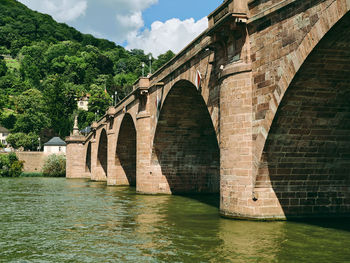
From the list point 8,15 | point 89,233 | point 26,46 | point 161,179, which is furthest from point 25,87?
point 89,233

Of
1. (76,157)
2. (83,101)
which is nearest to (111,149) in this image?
(76,157)

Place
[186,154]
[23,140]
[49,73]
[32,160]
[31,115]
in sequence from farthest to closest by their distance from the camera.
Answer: [49,73] → [31,115] → [23,140] → [32,160] → [186,154]

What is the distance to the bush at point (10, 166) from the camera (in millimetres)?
A: 71125

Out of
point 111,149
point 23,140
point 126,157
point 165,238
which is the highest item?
point 23,140

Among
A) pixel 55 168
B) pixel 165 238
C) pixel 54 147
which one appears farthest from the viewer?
pixel 54 147

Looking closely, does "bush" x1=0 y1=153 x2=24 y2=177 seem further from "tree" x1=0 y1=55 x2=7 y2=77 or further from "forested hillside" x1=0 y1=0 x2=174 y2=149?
"tree" x1=0 y1=55 x2=7 y2=77

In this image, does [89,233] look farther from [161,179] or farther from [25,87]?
[25,87]

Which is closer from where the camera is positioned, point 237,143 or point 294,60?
point 294,60

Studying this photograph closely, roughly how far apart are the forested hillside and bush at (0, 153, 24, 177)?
15.6 m

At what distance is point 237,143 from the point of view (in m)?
14.4

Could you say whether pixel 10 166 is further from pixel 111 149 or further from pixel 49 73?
pixel 49 73

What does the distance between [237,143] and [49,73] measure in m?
138

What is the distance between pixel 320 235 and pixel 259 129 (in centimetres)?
382

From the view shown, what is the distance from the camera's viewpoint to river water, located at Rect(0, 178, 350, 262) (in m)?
9.73
